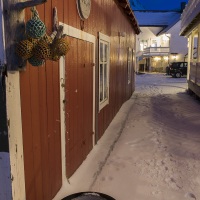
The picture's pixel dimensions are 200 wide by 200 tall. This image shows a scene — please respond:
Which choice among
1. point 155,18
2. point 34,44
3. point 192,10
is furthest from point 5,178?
point 155,18

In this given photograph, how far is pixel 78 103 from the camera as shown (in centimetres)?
426

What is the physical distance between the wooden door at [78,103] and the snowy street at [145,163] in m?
0.30

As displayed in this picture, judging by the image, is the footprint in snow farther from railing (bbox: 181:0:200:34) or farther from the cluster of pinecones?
railing (bbox: 181:0:200:34)

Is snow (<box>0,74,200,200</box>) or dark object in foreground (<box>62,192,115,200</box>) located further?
A: snow (<box>0,74,200,200</box>)

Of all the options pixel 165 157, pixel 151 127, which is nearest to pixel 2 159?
pixel 165 157

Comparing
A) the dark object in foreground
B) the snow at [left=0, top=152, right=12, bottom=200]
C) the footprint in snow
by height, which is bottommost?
the footprint in snow

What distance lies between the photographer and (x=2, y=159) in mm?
2193

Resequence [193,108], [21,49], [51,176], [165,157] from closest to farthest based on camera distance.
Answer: [21,49]
[51,176]
[165,157]
[193,108]

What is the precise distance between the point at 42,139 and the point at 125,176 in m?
1.79

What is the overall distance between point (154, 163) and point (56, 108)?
7.58ft

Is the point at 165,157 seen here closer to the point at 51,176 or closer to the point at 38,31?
the point at 51,176

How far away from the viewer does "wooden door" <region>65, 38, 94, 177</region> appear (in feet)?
12.5

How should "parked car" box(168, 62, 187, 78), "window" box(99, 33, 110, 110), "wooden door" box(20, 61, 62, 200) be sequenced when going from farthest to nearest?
"parked car" box(168, 62, 187, 78)
"window" box(99, 33, 110, 110)
"wooden door" box(20, 61, 62, 200)

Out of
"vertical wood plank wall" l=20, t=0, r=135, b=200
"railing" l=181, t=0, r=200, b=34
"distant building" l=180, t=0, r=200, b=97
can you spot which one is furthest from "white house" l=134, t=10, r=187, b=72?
"vertical wood plank wall" l=20, t=0, r=135, b=200
